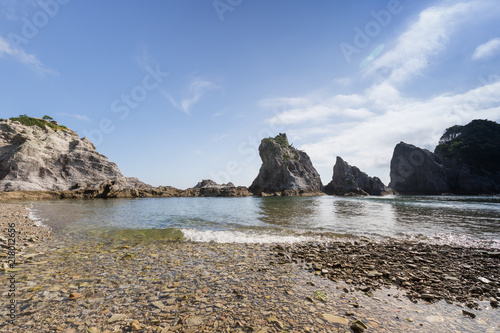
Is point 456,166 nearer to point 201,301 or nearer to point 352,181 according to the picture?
point 352,181

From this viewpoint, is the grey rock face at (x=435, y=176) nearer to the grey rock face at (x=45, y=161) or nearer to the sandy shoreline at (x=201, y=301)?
the sandy shoreline at (x=201, y=301)

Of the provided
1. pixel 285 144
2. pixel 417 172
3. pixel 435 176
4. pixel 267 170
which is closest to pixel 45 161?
pixel 267 170

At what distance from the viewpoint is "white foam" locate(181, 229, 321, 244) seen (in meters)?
13.2

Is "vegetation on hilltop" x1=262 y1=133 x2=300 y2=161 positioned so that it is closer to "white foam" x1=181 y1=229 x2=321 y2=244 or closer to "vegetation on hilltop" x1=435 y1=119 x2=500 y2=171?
"vegetation on hilltop" x1=435 y1=119 x2=500 y2=171

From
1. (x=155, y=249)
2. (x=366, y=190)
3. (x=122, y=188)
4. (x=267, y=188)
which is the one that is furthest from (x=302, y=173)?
(x=155, y=249)

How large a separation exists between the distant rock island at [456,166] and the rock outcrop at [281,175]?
172 ft

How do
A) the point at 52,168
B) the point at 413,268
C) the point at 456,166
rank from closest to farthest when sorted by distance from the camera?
the point at 413,268 < the point at 52,168 < the point at 456,166

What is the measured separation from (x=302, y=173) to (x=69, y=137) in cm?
10788

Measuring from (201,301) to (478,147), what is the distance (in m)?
170

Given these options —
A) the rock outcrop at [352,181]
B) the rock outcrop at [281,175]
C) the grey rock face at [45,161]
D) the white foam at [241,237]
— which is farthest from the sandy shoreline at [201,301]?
the rock outcrop at [352,181]

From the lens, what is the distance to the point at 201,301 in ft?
18.0

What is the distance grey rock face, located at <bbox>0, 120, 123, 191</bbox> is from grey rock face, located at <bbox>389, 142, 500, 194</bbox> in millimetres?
147829

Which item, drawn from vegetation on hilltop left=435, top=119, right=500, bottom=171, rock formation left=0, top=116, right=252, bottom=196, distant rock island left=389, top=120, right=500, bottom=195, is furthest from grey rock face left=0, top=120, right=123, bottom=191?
vegetation on hilltop left=435, top=119, right=500, bottom=171

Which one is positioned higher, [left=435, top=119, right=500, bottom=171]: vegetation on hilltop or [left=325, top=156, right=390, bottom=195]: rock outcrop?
[left=435, top=119, right=500, bottom=171]: vegetation on hilltop
